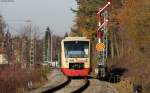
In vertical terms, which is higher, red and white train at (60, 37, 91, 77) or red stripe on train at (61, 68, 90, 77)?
red and white train at (60, 37, 91, 77)

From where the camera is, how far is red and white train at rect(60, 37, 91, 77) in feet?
136

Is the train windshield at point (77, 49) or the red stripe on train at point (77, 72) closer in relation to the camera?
the red stripe on train at point (77, 72)

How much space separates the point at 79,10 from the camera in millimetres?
75375

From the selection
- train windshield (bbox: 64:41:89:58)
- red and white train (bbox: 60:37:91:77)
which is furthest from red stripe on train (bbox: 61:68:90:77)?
train windshield (bbox: 64:41:89:58)

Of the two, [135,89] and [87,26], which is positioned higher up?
[87,26]

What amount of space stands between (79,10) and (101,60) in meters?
30.5

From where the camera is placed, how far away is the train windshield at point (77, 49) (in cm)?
4172

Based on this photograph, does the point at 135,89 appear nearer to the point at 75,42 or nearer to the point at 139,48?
the point at 139,48

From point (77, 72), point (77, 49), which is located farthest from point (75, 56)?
point (77, 72)

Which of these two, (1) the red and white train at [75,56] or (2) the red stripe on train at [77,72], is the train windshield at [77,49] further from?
(2) the red stripe on train at [77,72]

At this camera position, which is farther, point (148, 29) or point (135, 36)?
point (135, 36)

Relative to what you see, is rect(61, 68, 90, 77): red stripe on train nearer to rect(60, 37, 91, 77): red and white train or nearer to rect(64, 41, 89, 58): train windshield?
rect(60, 37, 91, 77): red and white train

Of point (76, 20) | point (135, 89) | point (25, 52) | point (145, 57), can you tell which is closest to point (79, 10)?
point (76, 20)

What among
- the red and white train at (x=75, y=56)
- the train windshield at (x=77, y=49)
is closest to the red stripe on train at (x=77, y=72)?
the red and white train at (x=75, y=56)
